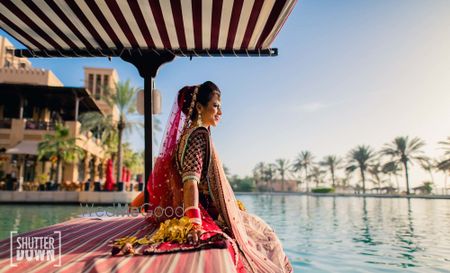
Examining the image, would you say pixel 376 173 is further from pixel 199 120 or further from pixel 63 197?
pixel 199 120

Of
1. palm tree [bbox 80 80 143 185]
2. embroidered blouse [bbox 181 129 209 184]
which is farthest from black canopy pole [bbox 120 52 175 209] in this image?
palm tree [bbox 80 80 143 185]

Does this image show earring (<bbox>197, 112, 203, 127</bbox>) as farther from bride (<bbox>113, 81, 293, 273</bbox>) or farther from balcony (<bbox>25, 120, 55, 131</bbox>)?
balcony (<bbox>25, 120, 55, 131</bbox>)

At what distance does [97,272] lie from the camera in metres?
1.28

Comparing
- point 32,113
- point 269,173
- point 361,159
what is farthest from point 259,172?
point 32,113

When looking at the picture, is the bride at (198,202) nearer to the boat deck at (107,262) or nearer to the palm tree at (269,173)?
the boat deck at (107,262)

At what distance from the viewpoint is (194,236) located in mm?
1566

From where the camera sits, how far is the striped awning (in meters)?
2.67

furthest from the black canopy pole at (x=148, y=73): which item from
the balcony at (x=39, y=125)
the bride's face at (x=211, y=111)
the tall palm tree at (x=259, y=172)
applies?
the tall palm tree at (x=259, y=172)

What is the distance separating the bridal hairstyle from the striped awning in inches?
34.2

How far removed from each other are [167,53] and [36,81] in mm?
25497

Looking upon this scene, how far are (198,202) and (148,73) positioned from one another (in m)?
2.51

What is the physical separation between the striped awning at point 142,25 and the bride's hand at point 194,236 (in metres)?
1.84

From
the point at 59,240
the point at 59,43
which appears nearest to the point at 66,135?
the point at 59,43

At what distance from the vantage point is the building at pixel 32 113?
2241cm
